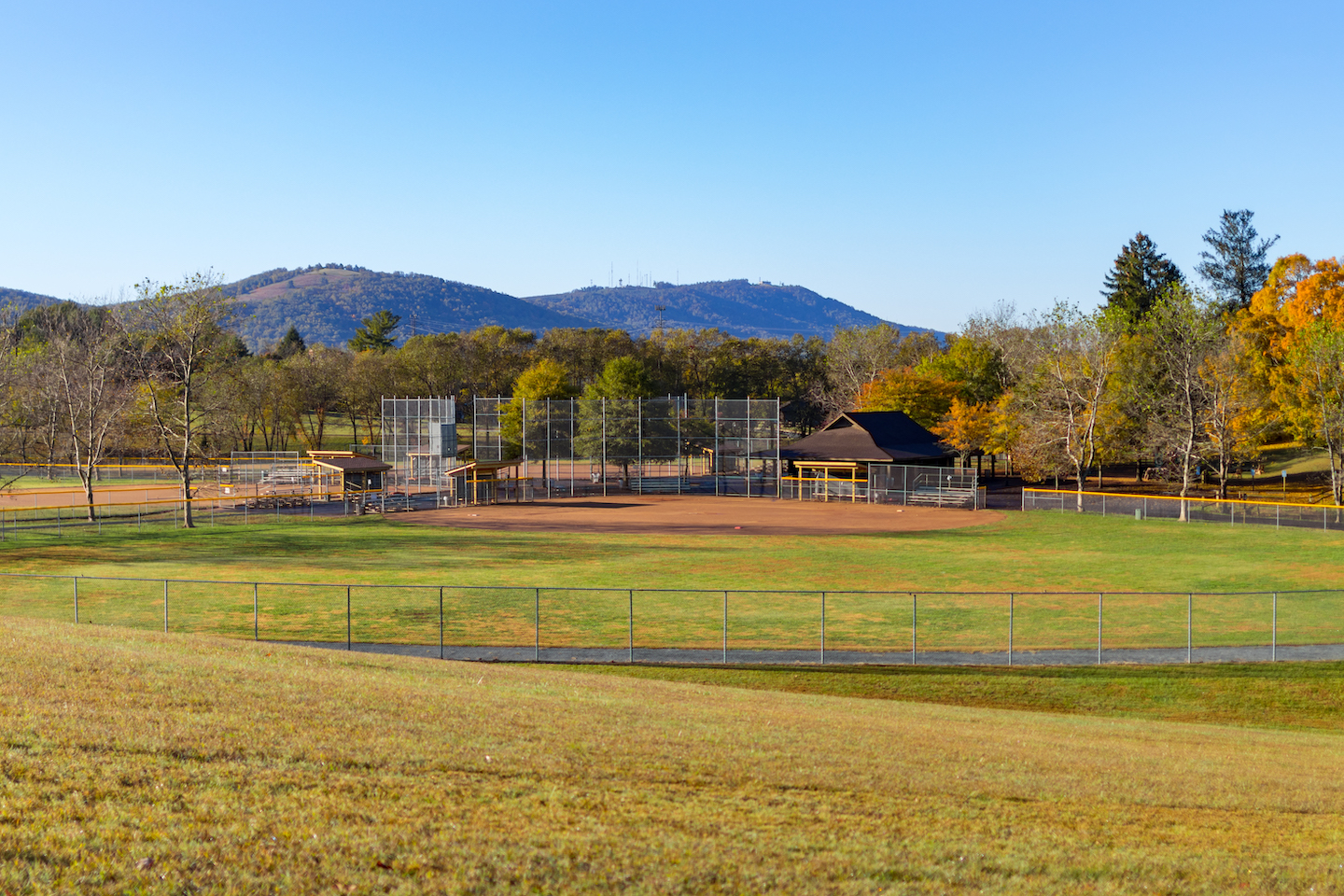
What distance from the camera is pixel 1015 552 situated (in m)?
37.7

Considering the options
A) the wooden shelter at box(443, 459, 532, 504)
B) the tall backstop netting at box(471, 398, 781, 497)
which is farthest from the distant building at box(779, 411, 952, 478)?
the wooden shelter at box(443, 459, 532, 504)

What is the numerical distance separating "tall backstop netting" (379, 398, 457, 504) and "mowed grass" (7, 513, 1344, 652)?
21261 mm

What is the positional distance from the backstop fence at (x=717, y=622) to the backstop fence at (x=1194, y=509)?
16708 millimetres

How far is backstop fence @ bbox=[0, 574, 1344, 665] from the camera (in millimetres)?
20234

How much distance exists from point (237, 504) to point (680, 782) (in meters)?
50.6

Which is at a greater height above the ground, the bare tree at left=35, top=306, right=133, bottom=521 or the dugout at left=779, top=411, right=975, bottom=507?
the bare tree at left=35, top=306, right=133, bottom=521

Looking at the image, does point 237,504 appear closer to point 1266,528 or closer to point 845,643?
point 845,643

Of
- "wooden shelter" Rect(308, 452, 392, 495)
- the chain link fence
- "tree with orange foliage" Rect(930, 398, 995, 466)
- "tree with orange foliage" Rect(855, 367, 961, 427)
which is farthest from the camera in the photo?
"tree with orange foliage" Rect(855, 367, 961, 427)

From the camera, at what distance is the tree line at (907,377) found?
5581 cm

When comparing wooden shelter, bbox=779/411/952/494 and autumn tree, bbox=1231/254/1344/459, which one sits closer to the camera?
autumn tree, bbox=1231/254/1344/459

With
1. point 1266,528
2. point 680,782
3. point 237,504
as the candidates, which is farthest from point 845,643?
point 237,504

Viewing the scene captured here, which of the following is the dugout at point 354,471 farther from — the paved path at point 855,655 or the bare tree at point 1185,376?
the bare tree at point 1185,376

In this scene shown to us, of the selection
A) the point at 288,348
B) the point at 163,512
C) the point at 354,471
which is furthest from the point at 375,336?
the point at 163,512

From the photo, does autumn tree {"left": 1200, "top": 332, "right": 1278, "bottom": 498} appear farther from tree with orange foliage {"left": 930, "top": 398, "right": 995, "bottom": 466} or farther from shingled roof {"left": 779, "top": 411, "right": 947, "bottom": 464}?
shingled roof {"left": 779, "top": 411, "right": 947, "bottom": 464}
